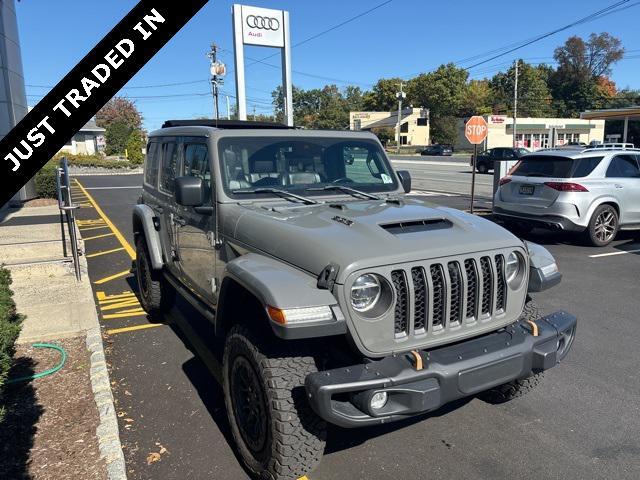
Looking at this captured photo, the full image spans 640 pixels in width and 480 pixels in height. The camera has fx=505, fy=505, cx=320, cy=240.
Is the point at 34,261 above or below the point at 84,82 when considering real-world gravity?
below

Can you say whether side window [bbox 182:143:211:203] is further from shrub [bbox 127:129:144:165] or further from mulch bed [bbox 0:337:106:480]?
shrub [bbox 127:129:144:165]

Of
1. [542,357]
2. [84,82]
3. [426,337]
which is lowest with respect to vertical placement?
[542,357]

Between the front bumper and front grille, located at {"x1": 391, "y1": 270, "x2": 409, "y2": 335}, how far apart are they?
0.18 m

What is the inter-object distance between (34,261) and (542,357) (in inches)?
280

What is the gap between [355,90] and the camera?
427 ft

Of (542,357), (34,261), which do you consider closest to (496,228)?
(542,357)

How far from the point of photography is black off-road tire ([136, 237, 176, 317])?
5.50 metres

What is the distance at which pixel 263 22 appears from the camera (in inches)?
883

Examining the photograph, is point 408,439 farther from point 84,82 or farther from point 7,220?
point 7,220

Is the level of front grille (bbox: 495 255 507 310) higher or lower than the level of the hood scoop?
lower

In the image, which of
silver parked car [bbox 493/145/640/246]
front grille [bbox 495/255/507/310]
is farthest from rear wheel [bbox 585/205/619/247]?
front grille [bbox 495/255/507/310]

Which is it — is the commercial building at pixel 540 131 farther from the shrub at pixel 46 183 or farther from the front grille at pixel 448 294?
the front grille at pixel 448 294

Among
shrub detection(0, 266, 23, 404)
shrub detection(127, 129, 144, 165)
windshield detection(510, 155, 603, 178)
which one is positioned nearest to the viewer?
shrub detection(0, 266, 23, 404)

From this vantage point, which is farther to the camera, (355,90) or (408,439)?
(355,90)
